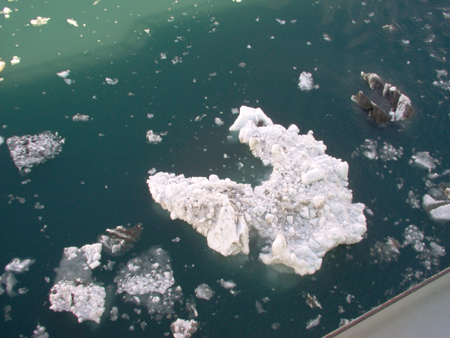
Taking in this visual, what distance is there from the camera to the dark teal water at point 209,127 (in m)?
6.14

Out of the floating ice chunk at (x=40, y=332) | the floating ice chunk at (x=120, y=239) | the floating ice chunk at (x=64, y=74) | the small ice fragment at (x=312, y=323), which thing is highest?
the floating ice chunk at (x=64, y=74)

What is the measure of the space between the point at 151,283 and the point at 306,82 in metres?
7.43

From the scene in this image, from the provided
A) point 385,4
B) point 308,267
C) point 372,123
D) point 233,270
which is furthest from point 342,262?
point 385,4

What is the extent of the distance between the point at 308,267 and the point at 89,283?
4.22 meters

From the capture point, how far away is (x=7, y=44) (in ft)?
37.1

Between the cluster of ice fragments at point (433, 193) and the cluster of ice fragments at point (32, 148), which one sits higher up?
the cluster of ice fragments at point (32, 148)

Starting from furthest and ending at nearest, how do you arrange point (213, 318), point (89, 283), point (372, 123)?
1. point (372, 123)
2. point (89, 283)
3. point (213, 318)

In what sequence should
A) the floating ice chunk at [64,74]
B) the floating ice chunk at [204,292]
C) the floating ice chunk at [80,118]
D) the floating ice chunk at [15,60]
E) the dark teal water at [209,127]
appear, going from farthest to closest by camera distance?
the floating ice chunk at [15,60], the floating ice chunk at [64,74], the floating ice chunk at [80,118], the dark teal water at [209,127], the floating ice chunk at [204,292]

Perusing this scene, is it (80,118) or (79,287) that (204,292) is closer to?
(79,287)

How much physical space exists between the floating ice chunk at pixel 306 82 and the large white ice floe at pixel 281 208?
122 inches

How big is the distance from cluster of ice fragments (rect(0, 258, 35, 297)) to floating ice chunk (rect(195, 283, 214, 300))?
326 cm

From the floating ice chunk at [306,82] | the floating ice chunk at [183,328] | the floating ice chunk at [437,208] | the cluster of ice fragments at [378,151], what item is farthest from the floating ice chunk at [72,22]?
the floating ice chunk at [437,208]

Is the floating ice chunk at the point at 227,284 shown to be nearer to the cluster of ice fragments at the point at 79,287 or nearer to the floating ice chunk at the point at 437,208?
the cluster of ice fragments at the point at 79,287

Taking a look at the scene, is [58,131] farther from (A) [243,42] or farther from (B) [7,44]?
(A) [243,42]
